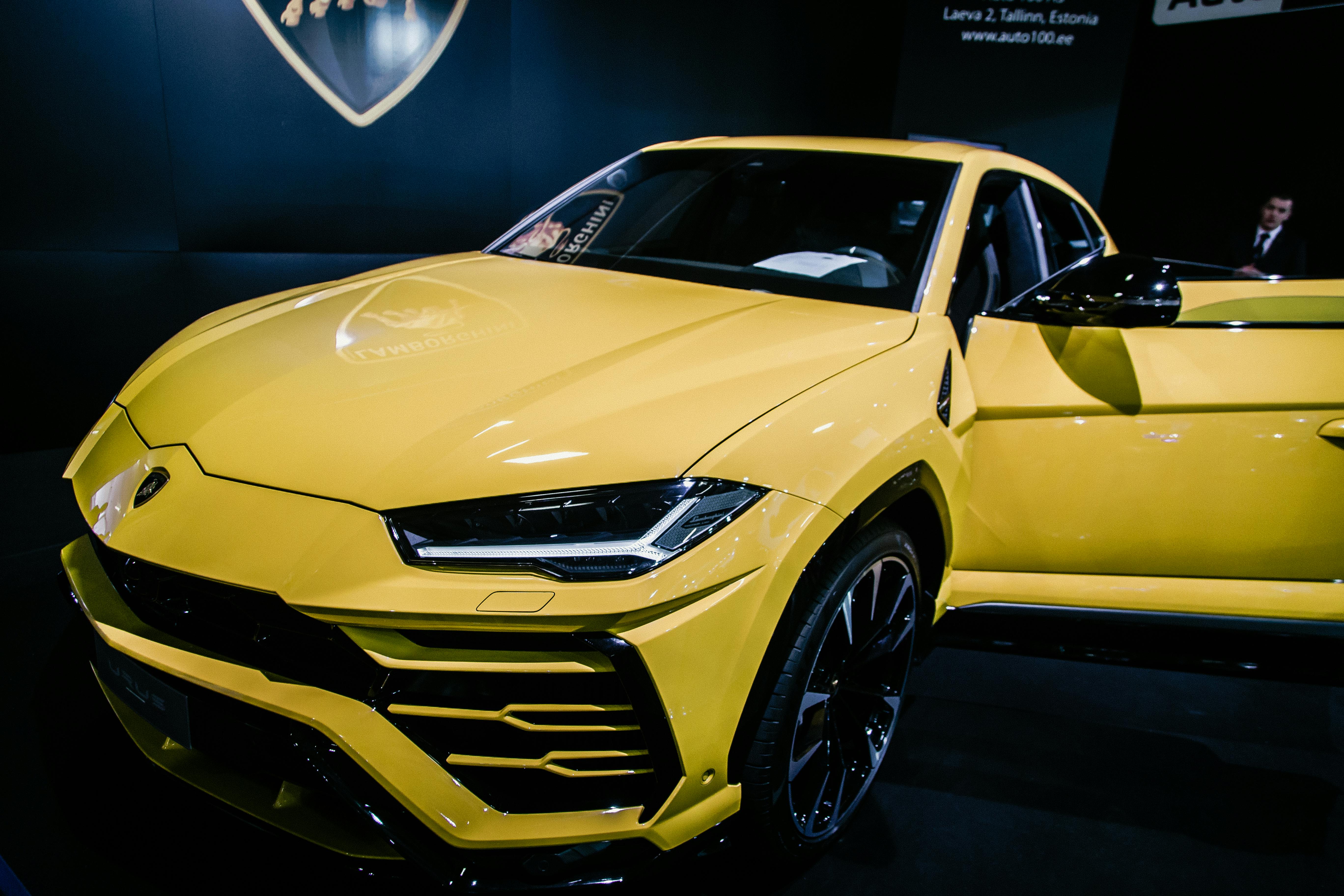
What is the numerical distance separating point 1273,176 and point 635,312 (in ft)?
20.4

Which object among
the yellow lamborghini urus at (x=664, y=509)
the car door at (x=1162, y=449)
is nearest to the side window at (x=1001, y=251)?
the yellow lamborghini urus at (x=664, y=509)

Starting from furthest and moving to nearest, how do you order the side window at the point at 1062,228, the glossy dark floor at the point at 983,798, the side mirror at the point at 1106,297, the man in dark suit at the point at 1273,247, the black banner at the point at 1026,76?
1. the black banner at the point at 1026,76
2. the man in dark suit at the point at 1273,247
3. the side window at the point at 1062,228
4. the side mirror at the point at 1106,297
5. the glossy dark floor at the point at 983,798

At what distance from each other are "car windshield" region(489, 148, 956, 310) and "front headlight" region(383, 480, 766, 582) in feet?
2.88

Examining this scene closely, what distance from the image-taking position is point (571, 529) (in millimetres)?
1131

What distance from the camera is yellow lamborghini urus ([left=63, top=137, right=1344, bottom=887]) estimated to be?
3.58 feet

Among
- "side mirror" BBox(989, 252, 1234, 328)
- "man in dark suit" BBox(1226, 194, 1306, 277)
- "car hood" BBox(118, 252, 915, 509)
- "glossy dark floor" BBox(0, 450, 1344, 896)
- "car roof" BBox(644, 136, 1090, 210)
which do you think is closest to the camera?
"car hood" BBox(118, 252, 915, 509)

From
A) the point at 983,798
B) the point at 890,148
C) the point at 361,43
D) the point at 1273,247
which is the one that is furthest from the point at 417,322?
the point at 1273,247

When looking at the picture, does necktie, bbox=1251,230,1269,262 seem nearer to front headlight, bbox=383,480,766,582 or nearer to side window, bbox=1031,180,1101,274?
side window, bbox=1031,180,1101,274

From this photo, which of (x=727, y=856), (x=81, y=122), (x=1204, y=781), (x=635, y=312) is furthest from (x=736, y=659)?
(x=81, y=122)

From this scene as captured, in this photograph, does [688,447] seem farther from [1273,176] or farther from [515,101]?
[1273,176]

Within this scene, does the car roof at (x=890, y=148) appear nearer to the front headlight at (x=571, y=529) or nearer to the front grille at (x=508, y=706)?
the front headlight at (x=571, y=529)

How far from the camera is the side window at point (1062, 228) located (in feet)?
8.27

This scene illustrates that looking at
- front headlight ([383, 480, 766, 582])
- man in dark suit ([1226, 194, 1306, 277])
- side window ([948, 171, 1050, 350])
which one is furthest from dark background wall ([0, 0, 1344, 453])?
front headlight ([383, 480, 766, 582])

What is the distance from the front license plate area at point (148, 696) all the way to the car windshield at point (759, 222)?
1359mm
